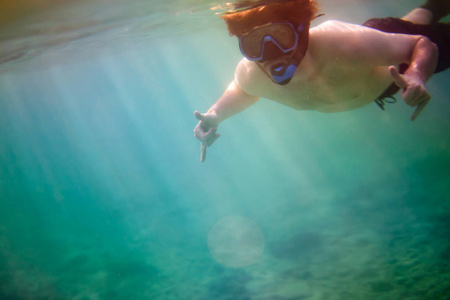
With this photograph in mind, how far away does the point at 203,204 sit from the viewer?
567 inches

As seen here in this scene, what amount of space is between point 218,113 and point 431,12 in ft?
11.6

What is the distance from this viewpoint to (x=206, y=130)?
306cm

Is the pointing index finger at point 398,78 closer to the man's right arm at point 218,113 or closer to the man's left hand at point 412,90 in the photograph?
the man's left hand at point 412,90

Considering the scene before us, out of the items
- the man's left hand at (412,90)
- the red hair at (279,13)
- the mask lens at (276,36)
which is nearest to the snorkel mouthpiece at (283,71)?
the mask lens at (276,36)

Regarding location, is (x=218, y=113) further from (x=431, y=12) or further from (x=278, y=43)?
(x=431, y=12)

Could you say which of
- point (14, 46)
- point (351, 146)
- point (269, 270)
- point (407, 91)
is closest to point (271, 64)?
point (407, 91)

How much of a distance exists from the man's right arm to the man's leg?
261 centimetres

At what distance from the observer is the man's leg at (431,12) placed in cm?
357

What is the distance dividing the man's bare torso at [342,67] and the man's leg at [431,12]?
154 centimetres

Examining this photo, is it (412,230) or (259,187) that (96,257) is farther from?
(412,230)

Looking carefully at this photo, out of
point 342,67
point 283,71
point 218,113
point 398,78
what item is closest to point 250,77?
point 218,113

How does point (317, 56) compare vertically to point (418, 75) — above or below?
above

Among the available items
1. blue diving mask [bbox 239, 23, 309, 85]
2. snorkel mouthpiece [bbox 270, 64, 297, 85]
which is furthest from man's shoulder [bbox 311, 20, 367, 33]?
snorkel mouthpiece [bbox 270, 64, 297, 85]

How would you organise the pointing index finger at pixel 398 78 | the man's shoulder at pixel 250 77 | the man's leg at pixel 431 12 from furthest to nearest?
the man's leg at pixel 431 12 < the man's shoulder at pixel 250 77 < the pointing index finger at pixel 398 78
